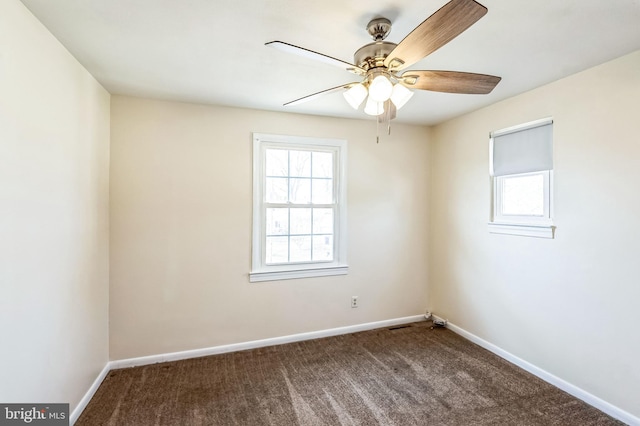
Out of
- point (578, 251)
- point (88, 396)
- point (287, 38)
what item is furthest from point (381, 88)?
point (88, 396)

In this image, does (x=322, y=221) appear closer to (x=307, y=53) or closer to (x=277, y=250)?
(x=277, y=250)

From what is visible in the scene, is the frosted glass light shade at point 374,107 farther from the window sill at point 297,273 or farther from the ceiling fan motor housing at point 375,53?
the window sill at point 297,273

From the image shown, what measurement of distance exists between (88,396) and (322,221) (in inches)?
95.8

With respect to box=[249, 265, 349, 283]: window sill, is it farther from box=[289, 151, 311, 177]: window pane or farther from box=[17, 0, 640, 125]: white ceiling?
box=[17, 0, 640, 125]: white ceiling

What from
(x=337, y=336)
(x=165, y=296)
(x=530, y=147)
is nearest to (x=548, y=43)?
(x=530, y=147)

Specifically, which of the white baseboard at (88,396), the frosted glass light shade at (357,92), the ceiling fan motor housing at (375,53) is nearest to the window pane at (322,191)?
the frosted glass light shade at (357,92)

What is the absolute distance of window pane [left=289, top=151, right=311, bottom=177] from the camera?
10.8 ft

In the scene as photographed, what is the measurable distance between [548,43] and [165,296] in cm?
349

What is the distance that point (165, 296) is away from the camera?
2.84 m

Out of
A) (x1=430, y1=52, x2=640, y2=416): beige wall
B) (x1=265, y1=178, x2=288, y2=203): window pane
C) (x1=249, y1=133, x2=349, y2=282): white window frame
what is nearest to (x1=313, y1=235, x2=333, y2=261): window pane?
(x1=249, y1=133, x2=349, y2=282): white window frame

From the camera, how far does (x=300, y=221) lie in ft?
10.9

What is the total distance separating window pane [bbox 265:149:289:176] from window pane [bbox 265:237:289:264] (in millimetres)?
702

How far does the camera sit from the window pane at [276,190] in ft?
10.5

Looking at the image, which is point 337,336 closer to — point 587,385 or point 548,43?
point 587,385
